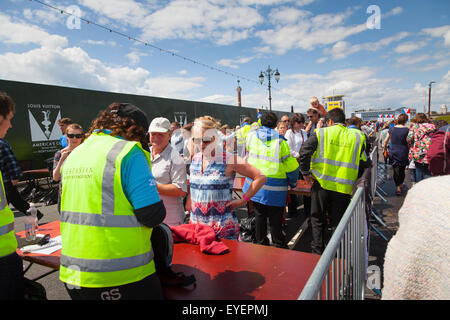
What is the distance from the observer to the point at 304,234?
452 cm

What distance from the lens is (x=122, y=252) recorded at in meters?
1.21

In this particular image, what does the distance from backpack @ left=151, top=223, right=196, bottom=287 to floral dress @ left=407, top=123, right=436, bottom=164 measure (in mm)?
6018

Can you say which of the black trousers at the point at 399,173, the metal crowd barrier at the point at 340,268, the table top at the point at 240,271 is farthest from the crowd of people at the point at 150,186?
the black trousers at the point at 399,173

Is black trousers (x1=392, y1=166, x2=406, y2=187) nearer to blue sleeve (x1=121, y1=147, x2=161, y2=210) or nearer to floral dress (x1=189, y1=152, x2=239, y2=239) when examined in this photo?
floral dress (x1=189, y1=152, x2=239, y2=239)

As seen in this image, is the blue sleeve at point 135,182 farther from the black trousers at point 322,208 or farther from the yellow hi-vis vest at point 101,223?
the black trousers at point 322,208

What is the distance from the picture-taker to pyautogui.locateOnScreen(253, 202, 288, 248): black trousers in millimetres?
3211

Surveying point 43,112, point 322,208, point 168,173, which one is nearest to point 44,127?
point 43,112

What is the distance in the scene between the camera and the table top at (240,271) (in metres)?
1.48

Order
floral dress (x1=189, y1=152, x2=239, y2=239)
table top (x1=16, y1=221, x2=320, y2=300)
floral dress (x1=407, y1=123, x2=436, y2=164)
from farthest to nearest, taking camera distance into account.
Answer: floral dress (x1=407, y1=123, x2=436, y2=164) < floral dress (x1=189, y1=152, x2=239, y2=239) < table top (x1=16, y1=221, x2=320, y2=300)

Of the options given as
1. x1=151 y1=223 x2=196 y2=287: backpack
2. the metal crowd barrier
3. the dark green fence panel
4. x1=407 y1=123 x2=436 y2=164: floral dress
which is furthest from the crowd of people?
the dark green fence panel

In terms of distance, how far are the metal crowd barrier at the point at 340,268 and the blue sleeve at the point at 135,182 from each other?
2.51ft

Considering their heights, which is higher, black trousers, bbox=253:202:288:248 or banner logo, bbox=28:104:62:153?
banner logo, bbox=28:104:62:153
